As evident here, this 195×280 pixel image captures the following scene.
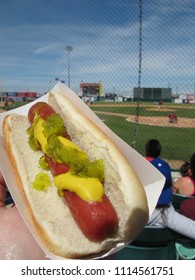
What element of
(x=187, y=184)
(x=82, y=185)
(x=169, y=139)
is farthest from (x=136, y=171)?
(x=169, y=139)

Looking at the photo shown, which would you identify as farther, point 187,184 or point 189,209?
point 187,184

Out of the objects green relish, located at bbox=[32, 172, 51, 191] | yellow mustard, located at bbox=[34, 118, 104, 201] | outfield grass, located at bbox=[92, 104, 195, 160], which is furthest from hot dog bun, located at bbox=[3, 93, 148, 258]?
outfield grass, located at bbox=[92, 104, 195, 160]

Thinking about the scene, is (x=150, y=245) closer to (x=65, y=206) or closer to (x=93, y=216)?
(x=65, y=206)

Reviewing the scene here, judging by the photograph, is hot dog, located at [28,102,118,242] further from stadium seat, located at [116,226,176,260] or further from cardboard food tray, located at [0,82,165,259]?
stadium seat, located at [116,226,176,260]

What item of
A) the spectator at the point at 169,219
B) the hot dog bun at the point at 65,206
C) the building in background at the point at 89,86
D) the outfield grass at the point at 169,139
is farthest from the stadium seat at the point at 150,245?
the building in background at the point at 89,86

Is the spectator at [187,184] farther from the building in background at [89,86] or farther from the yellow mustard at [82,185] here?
the building in background at [89,86]

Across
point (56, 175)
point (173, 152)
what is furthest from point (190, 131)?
point (56, 175)
